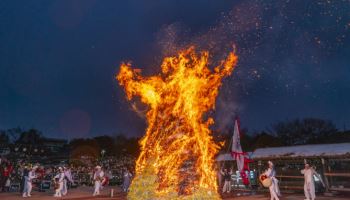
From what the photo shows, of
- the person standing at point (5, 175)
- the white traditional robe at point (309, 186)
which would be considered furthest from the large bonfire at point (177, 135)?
the person standing at point (5, 175)

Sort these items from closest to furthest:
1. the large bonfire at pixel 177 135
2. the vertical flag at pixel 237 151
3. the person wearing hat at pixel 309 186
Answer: the large bonfire at pixel 177 135 → the person wearing hat at pixel 309 186 → the vertical flag at pixel 237 151

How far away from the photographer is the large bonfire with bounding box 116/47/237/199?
13453mm

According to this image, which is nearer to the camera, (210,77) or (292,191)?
(210,77)

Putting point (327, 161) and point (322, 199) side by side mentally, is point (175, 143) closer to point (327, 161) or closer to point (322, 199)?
point (322, 199)

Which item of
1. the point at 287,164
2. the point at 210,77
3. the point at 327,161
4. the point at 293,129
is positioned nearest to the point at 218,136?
the point at 293,129

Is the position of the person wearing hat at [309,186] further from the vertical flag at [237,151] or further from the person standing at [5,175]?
the person standing at [5,175]

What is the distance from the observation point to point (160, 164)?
13797 millimetres

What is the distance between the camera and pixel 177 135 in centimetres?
1392

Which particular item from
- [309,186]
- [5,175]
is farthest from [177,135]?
[5,175]

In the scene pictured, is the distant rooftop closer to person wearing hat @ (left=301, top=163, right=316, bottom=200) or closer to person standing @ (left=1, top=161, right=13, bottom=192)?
person wearing hat @ (left=301, top=163, right=316, bottom=200)

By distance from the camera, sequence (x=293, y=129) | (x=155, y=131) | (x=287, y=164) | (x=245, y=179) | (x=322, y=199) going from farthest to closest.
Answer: (x=293, y=129) → (x=287, y=164) → (x=245, y=179) → (x=322, y=199) → (x=155, y=131)

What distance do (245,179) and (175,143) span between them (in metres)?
10.6

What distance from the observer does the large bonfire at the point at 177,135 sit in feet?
44.1

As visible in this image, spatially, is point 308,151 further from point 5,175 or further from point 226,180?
point 5,175
